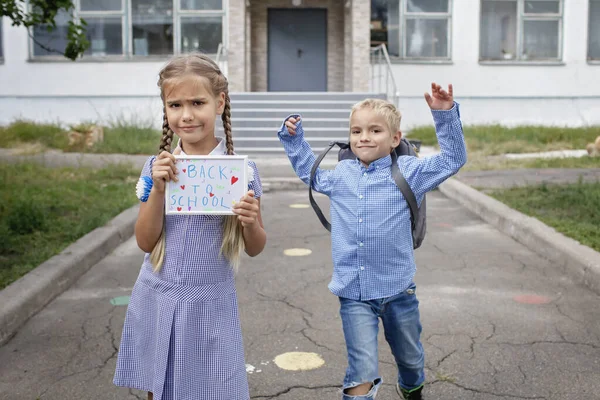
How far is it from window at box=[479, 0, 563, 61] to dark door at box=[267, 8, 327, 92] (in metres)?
4.54

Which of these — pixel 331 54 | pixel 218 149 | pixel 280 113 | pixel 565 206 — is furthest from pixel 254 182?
pixel 331 54

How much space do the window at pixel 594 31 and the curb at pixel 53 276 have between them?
1792cm

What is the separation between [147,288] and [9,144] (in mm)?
15544

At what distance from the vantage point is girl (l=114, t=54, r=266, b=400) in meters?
2.62

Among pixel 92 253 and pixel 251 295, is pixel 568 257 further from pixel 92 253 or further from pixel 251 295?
pixel 92 253

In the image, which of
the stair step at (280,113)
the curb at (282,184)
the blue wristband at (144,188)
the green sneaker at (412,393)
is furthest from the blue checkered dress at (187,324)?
the stair step at (280,113)

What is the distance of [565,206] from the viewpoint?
8227mm

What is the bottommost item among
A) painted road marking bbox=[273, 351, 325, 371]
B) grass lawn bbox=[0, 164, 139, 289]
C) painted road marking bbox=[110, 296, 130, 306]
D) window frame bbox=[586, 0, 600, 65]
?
painted road marking bbox=[273, 351, 325, 371]

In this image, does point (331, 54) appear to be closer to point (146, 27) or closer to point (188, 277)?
point (146, 27)

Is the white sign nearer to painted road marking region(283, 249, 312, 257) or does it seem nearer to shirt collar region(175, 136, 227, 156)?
shirt collar region(175, 136, 227, 156)

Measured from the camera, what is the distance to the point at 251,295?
5457mm

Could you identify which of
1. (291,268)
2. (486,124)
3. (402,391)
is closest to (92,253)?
(291,268)

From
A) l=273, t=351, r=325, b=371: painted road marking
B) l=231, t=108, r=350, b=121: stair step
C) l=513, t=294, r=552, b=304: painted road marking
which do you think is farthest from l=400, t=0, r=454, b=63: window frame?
l=273, t=351, r=325, b=371: painted road marking

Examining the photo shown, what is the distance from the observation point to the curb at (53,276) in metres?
4.70
